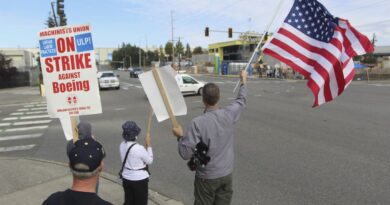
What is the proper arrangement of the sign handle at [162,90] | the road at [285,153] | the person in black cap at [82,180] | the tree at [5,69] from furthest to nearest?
the tree at [5,69] < the road at [285,153] < the sign handle at [162,90] < the person in black cap at [82,180]

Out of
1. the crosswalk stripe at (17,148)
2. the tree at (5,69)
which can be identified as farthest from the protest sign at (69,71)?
the tree at (5,69)

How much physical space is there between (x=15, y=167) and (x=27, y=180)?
1.17 m

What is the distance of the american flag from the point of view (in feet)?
15.3

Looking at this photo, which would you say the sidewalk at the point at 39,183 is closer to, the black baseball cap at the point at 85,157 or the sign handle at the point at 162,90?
the sign handle at the point at 162,90

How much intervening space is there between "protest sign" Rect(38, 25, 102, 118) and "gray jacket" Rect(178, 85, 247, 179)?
156 centimetres

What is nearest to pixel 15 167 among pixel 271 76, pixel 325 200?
pixel 325 200

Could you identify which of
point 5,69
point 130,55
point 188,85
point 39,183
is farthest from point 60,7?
point 130,55

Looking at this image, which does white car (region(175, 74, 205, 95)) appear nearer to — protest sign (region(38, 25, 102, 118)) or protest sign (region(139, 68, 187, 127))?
protest sign (region(38, 25, 102, 118))

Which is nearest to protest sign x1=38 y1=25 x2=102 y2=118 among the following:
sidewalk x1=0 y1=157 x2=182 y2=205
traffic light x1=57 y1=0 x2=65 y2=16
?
sidewalk x1=0 y1=157 x2=182 y2=205

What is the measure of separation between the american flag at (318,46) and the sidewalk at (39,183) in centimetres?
264

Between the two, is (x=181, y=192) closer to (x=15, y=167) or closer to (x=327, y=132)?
(x=15, y=167)

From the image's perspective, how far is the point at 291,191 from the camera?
598 cm

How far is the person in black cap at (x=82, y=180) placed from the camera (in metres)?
2.25

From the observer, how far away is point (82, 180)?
2.29m
